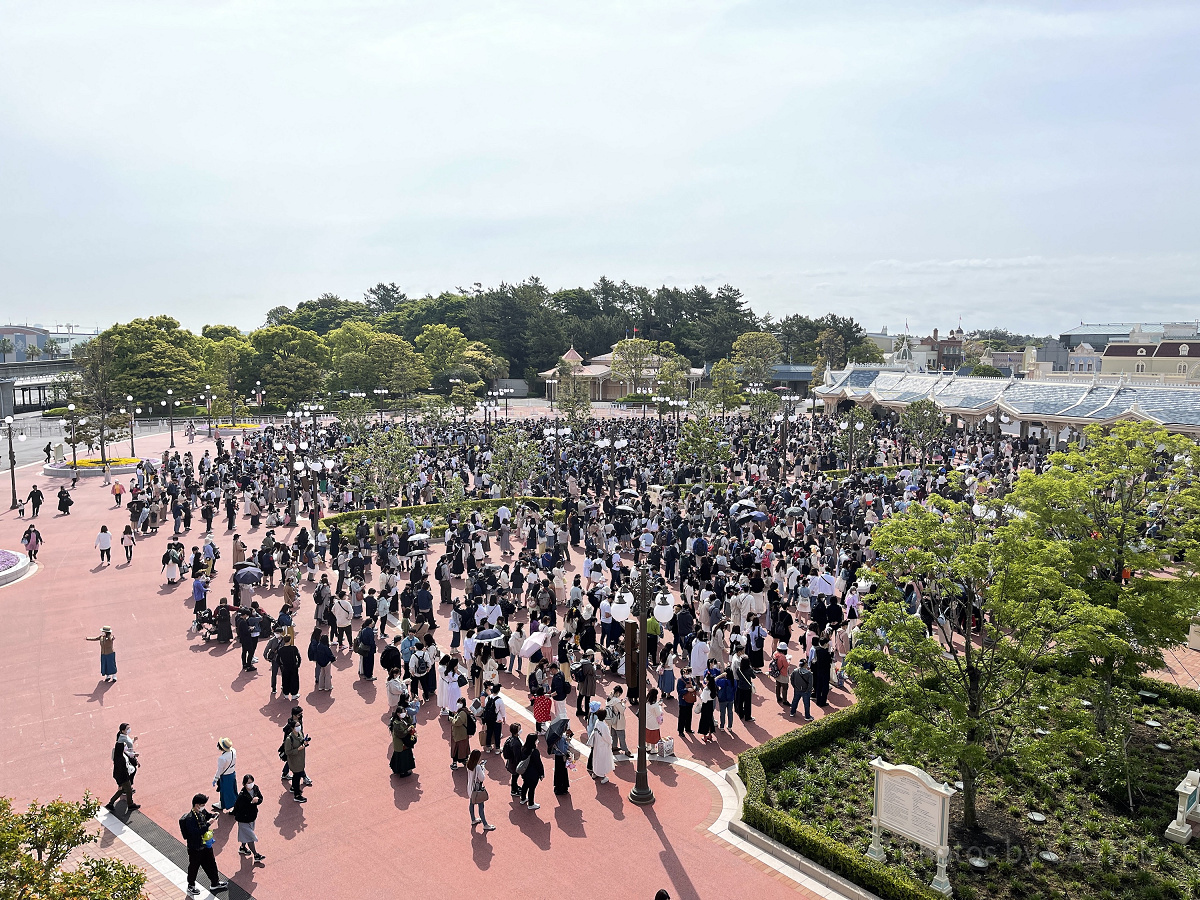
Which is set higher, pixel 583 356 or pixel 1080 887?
pixel 583 356

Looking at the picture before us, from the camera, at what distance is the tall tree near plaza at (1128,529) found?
11.9 m

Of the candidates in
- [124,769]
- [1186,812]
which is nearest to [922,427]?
[1186,812]

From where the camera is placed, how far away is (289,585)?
1758 cm

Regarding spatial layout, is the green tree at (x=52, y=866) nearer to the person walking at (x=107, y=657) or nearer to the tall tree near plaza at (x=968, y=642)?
the tall tree near plaza at (x=968, y=642)

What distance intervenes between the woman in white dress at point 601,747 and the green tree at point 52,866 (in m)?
6.18

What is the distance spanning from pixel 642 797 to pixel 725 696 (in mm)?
2630

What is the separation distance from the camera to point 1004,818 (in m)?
10.8

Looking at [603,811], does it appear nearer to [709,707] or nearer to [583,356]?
[709,707]

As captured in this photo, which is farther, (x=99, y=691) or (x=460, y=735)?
(x=99, y=691)

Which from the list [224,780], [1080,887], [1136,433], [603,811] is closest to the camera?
[1080,887]

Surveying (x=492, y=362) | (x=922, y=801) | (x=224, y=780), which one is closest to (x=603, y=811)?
(x=922, y=801)

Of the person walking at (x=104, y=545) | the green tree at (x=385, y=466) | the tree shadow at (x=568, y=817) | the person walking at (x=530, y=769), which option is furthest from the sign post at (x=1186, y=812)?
the person walking at (x=104, y=545)

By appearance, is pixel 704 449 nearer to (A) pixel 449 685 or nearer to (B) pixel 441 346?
(A) pixel 449 685

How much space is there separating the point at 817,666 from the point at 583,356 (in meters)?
82.8
